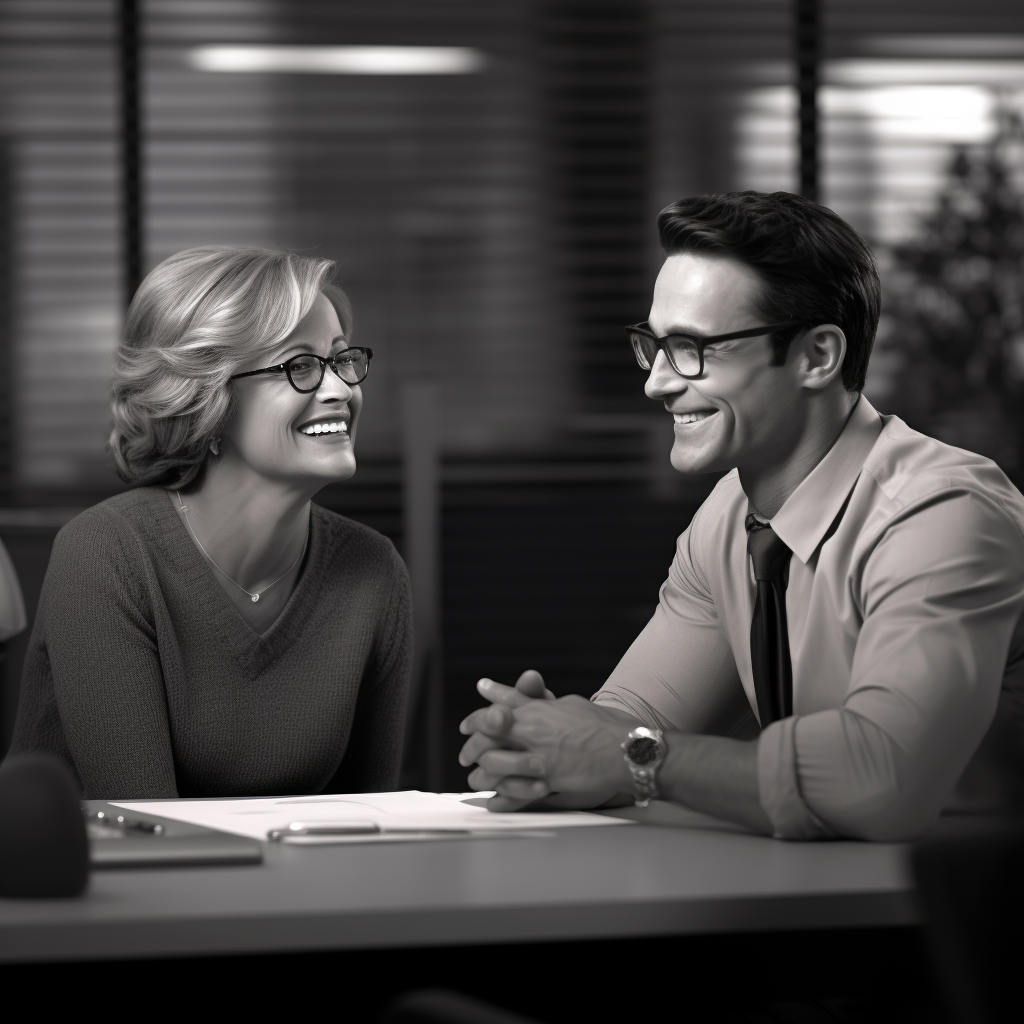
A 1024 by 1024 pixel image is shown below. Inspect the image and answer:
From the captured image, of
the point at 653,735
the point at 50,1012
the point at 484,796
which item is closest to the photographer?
the point at 50,1012

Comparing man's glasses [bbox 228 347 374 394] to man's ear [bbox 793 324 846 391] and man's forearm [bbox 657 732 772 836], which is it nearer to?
man's ear [bbox 793 324 846 391]

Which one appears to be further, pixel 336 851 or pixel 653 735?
pixel 653 735

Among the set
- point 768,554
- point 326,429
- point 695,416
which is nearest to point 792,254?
point 695,416

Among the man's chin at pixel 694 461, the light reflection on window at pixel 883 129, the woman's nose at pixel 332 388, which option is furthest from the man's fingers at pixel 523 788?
the light reflection on window at pixel 883 129

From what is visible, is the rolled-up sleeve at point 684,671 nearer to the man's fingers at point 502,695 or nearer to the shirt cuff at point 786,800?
the man's fingers at point 502,695

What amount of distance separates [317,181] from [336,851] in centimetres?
327

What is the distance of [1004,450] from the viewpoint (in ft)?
14.0

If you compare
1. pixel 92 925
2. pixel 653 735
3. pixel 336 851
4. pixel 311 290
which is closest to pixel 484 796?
pixel 653 735

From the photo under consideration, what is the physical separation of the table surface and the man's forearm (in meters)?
0.08

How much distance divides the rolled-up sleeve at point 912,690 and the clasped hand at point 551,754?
0.18 meters

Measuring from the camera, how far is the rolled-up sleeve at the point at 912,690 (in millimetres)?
1439

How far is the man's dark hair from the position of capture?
1.89m

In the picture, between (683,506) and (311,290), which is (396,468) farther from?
(311,290)

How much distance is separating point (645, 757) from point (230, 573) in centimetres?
107
